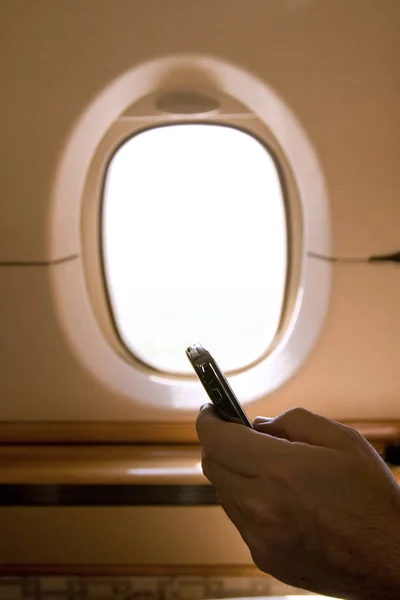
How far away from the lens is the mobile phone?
20.7 inches

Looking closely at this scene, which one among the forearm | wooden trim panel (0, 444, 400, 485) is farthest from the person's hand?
wooden trim panel (0, 444, 400, 485)

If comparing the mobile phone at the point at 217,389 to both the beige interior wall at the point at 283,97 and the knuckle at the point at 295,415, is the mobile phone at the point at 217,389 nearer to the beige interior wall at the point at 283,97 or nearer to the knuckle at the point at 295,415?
the knuckle at the point at 295,415

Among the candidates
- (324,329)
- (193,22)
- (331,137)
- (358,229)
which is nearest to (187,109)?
(193,22)

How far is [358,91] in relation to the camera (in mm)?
787

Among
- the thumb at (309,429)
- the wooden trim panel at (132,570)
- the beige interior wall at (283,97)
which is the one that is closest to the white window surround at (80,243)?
the beige interior wall at (283,97)

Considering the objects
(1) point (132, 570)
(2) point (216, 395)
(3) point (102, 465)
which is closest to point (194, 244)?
(3) point (102, 465)

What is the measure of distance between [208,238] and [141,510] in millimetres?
582

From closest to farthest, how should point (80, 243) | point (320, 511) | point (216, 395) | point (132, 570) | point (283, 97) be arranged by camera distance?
point (320, 511), point (216, 395), point (283, 97), point (80, 243), point (132, 570)

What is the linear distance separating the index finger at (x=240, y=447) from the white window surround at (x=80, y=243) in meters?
Answer: 0.49

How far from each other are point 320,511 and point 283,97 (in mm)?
617

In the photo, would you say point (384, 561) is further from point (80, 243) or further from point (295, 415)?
point (80, 243)

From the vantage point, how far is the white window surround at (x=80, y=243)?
0.81 meters

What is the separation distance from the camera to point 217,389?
0.54 m

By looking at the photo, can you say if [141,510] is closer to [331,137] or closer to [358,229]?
[358,229]
